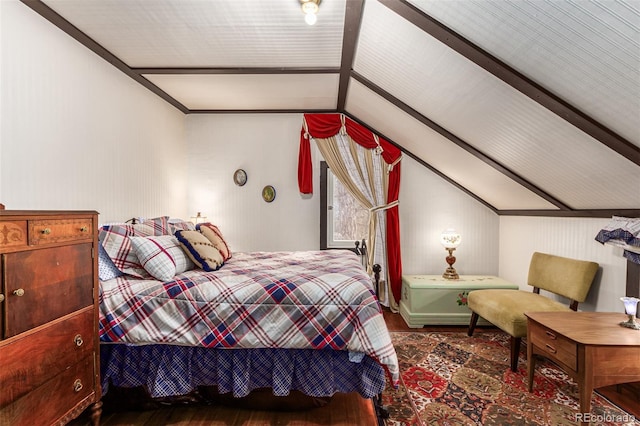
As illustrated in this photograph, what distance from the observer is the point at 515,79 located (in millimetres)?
1826

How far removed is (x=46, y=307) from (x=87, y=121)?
62.3 inches

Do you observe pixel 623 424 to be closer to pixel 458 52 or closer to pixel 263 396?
pixel 263 396

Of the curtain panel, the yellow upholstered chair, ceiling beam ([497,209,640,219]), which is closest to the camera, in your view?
ceiling beam ([497,209,640,219])

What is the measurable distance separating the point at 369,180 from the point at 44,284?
3264 millimetres

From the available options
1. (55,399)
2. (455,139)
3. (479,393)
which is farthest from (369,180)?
(55,399)

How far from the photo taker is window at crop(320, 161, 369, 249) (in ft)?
13.5

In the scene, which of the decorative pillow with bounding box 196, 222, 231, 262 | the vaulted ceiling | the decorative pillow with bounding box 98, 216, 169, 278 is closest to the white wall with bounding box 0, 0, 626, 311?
the vaulted ceiling

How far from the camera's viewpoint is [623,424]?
1769 mm

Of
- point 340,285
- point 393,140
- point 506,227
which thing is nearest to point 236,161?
point 393,140

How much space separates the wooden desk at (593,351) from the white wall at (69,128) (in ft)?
10.5

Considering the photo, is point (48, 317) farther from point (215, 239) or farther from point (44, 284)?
point (215, 239)

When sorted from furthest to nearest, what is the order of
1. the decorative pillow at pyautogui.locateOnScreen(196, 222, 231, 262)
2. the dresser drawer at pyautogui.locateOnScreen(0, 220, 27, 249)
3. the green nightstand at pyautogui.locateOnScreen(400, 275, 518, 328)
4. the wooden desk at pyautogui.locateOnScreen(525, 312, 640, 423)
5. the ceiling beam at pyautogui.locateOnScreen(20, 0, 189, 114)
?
the green nightstand at pyautogui.locateOnScreen(400, 275, 518, 328) < the decorative pillow at pyautogui.locateOnScreen(196, 222, 231, 262) < the ceiling beam at pyautogui.locateOnScreen(20, 0, 189, 114) < the wooden desk at pyautogui.locateOnScreen(525, 312, 640, 423) < the dresser drawer at pyautogui.locateOnScreen(0, 220, 27, 249)

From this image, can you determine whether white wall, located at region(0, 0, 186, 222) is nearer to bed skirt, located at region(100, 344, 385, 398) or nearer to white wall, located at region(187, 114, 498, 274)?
white wall, located at region(187, 114, 498, 274)

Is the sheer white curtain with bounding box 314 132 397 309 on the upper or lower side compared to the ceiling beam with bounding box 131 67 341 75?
lower
